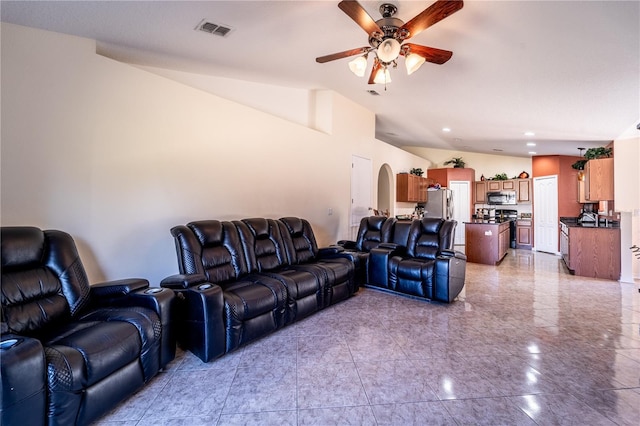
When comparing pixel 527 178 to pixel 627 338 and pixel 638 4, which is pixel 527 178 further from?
pixel 638 4

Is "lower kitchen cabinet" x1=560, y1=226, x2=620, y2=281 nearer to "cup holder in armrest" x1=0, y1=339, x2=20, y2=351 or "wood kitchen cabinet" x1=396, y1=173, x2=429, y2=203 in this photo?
"wood kitchen cabinet" x1=396, y1=173, x2=429, y2=203

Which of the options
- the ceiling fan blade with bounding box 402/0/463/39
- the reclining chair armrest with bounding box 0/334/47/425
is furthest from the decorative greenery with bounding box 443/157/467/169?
the reclining chair armrest with bounding box 0/334/47/425

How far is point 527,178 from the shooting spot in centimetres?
883

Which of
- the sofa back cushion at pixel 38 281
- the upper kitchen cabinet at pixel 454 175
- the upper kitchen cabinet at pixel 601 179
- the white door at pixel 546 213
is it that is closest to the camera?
the sofa back cushion at pixel 38 281

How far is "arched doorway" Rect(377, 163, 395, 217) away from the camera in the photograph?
7.78 meters

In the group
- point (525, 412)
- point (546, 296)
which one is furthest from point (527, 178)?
point (525, 412)

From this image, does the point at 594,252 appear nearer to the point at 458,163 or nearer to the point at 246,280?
the point at 458,163

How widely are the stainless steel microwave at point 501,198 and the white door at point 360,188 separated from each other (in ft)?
16.1

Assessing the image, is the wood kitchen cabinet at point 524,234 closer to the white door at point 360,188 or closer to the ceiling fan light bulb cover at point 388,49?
the white door at point 360,188

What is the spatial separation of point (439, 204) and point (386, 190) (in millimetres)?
1852

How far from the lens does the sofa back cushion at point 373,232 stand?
484 cm

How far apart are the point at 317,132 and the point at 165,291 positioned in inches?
145

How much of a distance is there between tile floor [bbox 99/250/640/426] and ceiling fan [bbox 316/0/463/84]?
2.50 metres

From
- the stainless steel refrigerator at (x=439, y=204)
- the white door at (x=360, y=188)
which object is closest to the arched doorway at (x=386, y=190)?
the white door at (x=360, y=188)
